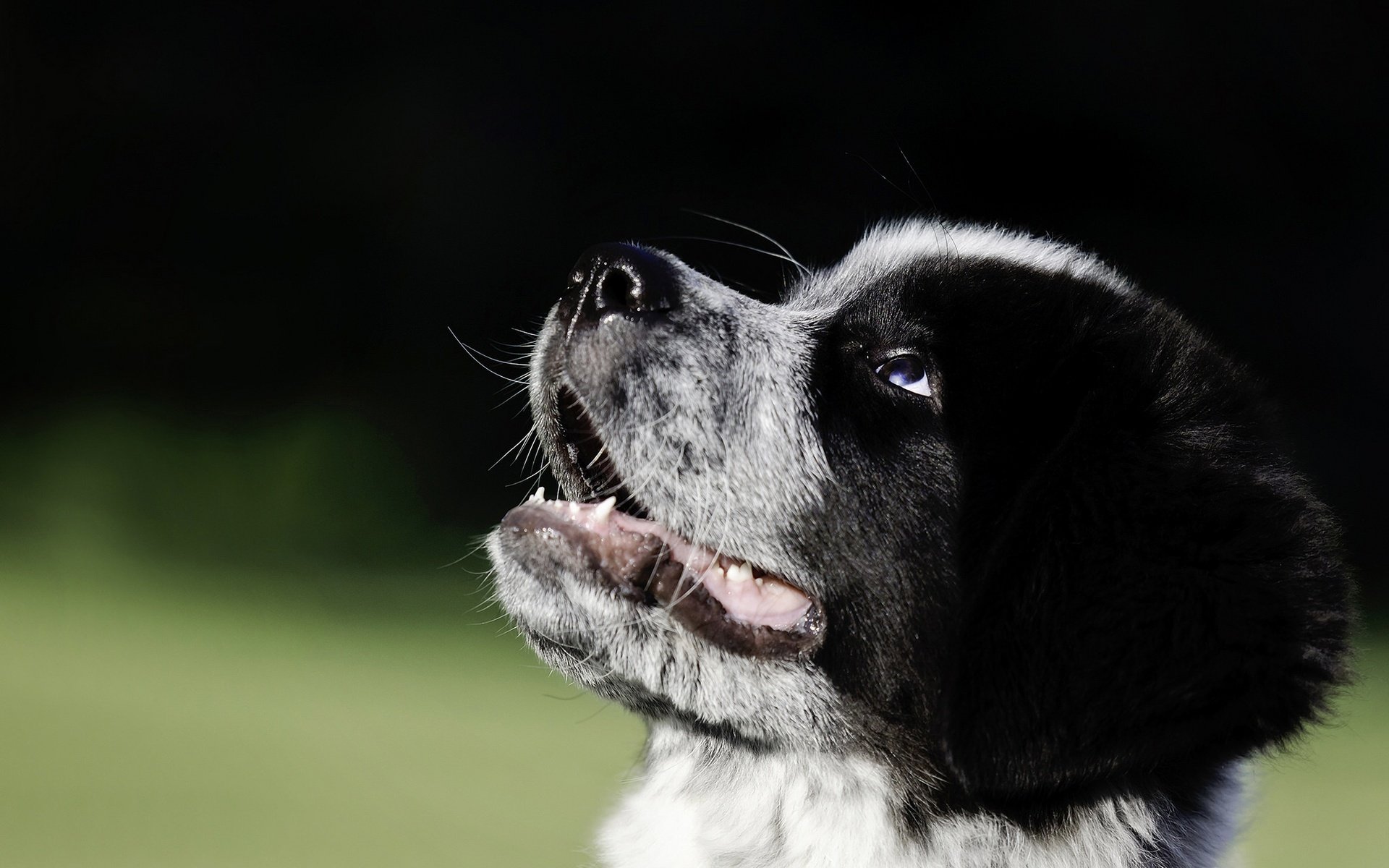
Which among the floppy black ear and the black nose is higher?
the black nose

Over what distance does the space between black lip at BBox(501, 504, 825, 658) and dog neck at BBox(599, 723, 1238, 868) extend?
20 centimetres

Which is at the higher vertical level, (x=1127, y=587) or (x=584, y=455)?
(x=584, y=455)

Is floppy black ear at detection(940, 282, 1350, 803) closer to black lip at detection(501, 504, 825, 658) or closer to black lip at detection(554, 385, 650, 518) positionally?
black lip at detection(501, 504, 825, 658)

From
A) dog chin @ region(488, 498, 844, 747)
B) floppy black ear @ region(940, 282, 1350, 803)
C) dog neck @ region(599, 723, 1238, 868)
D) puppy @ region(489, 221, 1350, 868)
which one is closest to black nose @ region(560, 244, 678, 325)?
puppy @ region(489, 221, 1350, 868)

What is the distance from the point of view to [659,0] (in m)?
5.82

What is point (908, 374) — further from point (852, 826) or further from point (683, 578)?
point (852, 826)

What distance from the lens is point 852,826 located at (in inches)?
81.0

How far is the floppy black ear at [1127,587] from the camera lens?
5.90 feet

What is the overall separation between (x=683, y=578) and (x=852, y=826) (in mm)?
516

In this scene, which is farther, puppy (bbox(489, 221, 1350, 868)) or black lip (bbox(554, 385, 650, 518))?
black lip (bbox(554, 385, 650, 518))

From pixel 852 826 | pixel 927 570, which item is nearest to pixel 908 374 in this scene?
pixel 927 570

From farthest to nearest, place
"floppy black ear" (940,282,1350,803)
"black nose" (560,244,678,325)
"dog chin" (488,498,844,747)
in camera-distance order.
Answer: "black nose" (560,244,678,325) → "dog chin" (488,498,844,747) → "floppy black ear" (940,282,1350,803)

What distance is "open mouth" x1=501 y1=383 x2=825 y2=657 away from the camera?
2.01 meters

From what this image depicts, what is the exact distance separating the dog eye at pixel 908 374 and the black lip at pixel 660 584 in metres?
0.42
